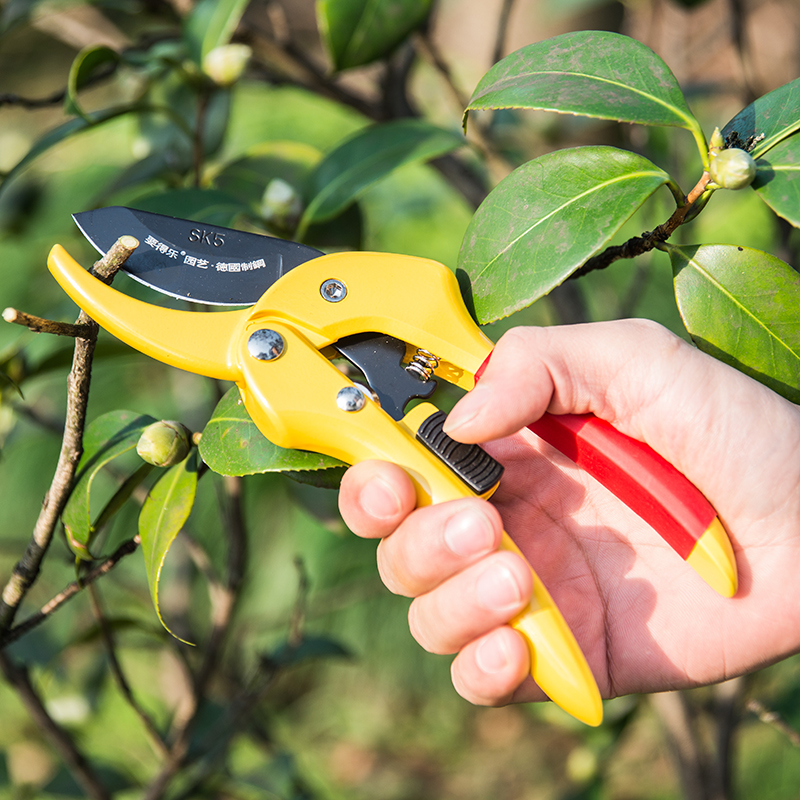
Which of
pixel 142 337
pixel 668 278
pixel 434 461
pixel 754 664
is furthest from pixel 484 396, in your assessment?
pixel 668 278

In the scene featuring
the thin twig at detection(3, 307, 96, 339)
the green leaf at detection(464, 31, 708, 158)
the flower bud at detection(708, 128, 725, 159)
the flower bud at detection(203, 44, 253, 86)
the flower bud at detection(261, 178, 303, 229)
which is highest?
the green leaf at detection(464, 31, 708, 158)

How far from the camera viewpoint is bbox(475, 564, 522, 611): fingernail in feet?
2.32

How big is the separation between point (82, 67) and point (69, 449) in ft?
1.75

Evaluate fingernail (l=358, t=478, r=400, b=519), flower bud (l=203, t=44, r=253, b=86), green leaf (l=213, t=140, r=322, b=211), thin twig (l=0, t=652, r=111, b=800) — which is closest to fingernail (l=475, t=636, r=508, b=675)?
fingernail (l=358, t=478, r=400, b=519)

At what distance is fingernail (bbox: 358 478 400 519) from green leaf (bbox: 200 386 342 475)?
56mm

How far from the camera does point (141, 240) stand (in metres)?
0.79

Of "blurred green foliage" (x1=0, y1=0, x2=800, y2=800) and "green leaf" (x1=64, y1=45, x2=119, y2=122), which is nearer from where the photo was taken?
"green leaf" (x1=64, y1=45, x2=119, y2=122)

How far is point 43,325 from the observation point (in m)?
0.61

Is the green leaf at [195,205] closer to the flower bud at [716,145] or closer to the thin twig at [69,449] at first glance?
the thin twig at [69,449]

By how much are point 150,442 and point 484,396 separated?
35cm

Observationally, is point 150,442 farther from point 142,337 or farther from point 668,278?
→ point 668,278

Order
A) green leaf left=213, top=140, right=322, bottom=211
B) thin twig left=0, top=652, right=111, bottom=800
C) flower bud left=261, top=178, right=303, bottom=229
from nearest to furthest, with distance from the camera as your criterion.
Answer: thin twig left=0, top=652, right=111, bottom=800 → flower bud left=261, top=178, right=303, bottom=229 → green leaf left=213, top=140, right=322, bottom=211

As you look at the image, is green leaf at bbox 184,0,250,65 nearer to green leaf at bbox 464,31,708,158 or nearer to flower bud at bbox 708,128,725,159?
green leaf at bbox 464,31,708,158

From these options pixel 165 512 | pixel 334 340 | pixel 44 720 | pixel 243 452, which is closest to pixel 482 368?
pixel 334 340
